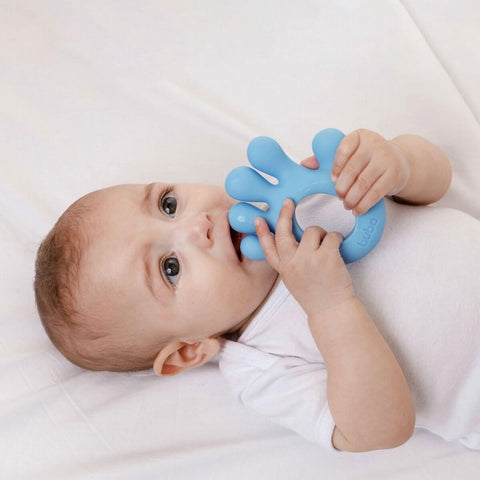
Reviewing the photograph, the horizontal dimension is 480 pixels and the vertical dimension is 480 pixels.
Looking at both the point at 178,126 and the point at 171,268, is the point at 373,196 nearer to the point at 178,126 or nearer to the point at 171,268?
the point at 171,268

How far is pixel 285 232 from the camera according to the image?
1.08 m

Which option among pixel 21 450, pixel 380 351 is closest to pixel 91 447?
pixel 21 450

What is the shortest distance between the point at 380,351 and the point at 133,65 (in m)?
0.92

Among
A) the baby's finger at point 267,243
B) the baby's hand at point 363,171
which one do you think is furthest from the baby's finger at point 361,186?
the baby's finger at point 267,243

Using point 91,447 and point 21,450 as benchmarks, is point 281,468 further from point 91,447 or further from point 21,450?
point 21,450

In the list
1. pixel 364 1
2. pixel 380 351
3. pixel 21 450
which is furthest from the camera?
pixel 364 1

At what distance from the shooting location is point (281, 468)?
45.9 inches

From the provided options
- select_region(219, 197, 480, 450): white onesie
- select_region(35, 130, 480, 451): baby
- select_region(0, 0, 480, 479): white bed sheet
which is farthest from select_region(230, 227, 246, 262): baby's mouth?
select_region(0, 0, 480, 479): white bed sheet

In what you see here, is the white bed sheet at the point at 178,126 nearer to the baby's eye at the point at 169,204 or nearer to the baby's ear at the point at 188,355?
the baby's ear at the point at 188,355

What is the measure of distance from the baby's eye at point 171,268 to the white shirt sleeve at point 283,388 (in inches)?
7.2

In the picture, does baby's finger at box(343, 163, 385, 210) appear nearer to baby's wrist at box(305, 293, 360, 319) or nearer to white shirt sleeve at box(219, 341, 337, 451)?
baby's wrist at box(305, 293, 360, 319)

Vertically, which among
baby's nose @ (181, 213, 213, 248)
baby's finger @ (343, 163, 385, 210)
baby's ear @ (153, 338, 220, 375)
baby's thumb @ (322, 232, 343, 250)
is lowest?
baby's ear @ (153, 338, 220, 375)

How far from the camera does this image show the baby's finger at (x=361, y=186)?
1035 millimetres

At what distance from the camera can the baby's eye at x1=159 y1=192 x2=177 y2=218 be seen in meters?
1.19
